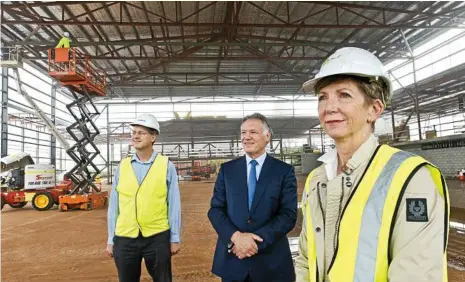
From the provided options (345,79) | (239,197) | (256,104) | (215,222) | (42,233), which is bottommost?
(42,233)

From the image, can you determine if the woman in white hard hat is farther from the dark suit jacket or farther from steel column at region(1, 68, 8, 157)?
steel column at region(1, 68, 8, 157)

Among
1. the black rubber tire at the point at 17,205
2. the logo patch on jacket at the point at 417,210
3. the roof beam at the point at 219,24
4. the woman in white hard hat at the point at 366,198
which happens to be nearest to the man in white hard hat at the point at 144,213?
the woman in white hard hat at the point at 366,198

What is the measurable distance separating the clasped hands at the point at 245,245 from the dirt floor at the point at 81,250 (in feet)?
6.73

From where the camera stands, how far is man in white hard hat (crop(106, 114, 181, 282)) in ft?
8.85

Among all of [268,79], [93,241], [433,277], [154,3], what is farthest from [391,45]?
[433,277]

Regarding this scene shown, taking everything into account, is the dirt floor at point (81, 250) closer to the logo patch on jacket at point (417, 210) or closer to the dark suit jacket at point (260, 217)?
the dark suit jacket at point (260, 217)

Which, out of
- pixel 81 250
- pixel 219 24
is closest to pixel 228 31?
pixel 219 24

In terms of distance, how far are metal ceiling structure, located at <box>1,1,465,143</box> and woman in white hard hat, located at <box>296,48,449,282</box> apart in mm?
11555

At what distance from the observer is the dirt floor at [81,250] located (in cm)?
414

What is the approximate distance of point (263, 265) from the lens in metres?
2.15

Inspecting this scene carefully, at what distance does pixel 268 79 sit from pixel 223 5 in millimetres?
10593

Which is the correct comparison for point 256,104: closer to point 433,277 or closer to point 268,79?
point 268,79

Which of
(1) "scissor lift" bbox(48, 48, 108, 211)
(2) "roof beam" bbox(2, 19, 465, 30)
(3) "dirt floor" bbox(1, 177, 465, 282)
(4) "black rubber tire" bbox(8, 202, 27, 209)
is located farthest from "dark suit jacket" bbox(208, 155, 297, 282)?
(4) "black rubber tire" bbox(8, 202, 27, 209)

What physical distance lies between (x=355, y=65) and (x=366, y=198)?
1.68 feet
